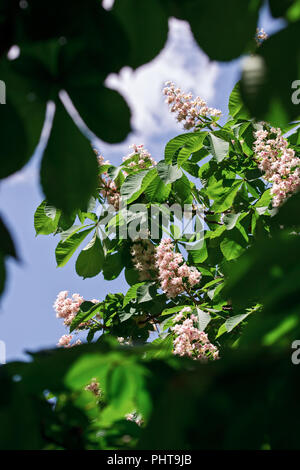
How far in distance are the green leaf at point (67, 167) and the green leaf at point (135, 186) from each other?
85.1 inches

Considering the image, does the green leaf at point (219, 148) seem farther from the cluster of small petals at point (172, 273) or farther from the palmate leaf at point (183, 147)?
the cluster of small petals at point (172, 273)

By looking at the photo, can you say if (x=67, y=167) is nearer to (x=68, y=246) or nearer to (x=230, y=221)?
(x=230, y=221)

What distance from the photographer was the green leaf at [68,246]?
3.08 meters

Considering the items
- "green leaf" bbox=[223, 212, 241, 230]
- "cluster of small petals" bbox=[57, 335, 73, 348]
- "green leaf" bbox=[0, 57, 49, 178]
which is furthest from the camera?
"cluster of small petals" bbox=[57, 335, 73, 348]

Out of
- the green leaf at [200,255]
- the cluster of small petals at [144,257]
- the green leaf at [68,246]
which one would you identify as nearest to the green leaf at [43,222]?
the green leaf at [68,246]

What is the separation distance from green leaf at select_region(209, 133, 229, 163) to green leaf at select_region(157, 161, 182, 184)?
9.0 inches

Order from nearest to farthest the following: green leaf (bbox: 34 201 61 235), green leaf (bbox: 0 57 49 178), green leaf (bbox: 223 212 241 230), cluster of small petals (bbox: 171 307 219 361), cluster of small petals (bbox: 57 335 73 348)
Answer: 1. green leaf (bbox: 0 57 49 178)
2. cluster of small petals (bbox: 171 307 219 361)
3. green leaf (bbox: 223 212 241 230)
4. green leaf (bbox: 34 201 61 235)
5. cluster of small petals (bbox: 57 335 73 348)

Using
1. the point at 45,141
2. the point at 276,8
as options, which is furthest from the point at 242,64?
the point at 45,141

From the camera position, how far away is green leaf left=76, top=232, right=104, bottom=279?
2.97m

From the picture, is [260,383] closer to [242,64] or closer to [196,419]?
[196,419]

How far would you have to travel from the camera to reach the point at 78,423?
26.1 inches

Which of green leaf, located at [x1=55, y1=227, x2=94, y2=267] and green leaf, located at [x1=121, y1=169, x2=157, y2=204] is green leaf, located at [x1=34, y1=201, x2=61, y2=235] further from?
green leaf, located at [x1=121, y1=169, x2=157, y2=204]

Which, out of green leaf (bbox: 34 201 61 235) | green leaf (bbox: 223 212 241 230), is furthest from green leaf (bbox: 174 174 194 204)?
green leaf (bbox: 34 201 61 235)
